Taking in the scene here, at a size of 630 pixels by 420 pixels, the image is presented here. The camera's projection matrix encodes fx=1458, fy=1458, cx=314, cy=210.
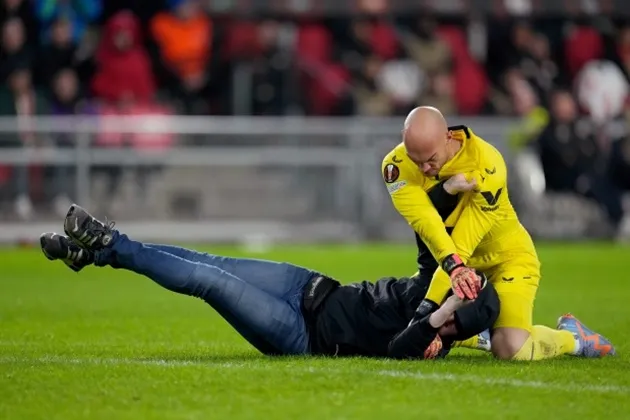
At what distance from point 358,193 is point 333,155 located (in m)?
0.64

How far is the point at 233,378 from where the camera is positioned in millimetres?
7680

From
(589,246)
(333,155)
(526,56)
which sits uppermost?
(526,56)

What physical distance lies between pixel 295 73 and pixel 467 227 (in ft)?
44.4

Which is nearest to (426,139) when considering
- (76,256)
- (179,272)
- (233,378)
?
(179,272)

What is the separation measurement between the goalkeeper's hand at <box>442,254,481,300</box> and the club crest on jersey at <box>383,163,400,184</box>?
0.75 m

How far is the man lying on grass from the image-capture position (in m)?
8.27

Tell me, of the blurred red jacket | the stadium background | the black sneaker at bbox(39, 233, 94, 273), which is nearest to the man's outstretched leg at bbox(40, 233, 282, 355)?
the black sneaker at bbox(39, 233, 94, 273)

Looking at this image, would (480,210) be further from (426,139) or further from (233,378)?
(233,378)

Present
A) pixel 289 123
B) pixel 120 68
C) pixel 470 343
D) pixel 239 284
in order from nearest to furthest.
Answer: pixel 239 284 < pixel 470 343 < pixel 289 123 < pixel 120 68

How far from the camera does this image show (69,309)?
1269 cm

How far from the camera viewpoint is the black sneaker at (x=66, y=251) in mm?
8453

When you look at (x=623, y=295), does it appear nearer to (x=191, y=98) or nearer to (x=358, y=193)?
A: (x=358, y=193)

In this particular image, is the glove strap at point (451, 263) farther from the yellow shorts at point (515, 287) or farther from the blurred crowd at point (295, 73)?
the blurred crowd at point (295, 73)

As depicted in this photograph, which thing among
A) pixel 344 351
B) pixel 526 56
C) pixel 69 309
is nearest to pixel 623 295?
pixel 69 309
